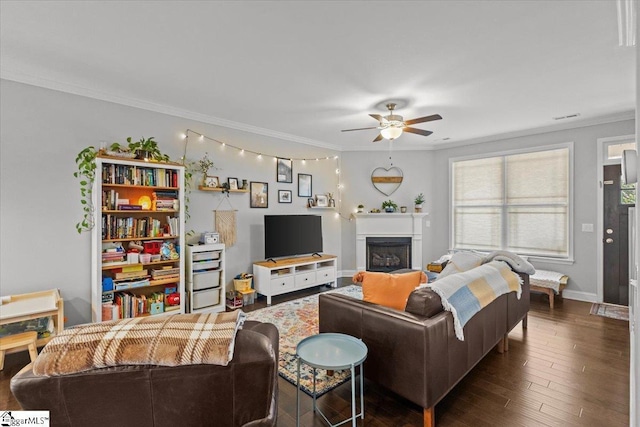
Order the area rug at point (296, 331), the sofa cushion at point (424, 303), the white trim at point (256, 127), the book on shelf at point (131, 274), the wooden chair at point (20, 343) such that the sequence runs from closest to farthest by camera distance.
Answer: the sofa cushion at point (424, 303), the area rug at point (296, 331), the wooden chair at point (20, 343), the white trim at point (256, 127), the book on shelf at point (131, 274)

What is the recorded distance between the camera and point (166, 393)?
1.09m

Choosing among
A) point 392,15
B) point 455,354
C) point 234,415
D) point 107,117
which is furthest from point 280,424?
point 107,117

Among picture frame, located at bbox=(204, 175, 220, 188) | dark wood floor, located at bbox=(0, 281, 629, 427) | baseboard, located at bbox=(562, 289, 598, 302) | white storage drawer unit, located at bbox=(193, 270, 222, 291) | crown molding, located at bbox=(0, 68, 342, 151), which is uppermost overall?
crown molding, located at bbox=(0, 68, 342, 151)

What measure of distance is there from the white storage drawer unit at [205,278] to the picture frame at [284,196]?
4.83 ft

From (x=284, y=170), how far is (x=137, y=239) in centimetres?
257

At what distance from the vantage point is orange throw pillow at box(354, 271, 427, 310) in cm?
217

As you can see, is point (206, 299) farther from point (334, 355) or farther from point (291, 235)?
point (334, 355)

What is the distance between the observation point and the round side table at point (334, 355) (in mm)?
1660

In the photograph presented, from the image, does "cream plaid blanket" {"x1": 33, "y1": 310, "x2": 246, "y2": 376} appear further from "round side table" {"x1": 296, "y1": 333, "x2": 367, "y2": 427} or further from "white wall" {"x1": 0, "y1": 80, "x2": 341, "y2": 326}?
"white wall" {"x1": 0, "y1": 80, "x2": 341, "y2": 326}

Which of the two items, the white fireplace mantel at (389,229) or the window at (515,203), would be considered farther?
the white fireplace mantel at (389,229)

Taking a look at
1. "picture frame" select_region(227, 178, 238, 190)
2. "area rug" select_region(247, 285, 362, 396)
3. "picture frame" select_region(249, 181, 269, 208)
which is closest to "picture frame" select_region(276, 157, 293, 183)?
"picture frame" select_region(249, 181, 269, 208)

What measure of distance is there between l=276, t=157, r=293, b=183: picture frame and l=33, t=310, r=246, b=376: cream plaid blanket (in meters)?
4.07

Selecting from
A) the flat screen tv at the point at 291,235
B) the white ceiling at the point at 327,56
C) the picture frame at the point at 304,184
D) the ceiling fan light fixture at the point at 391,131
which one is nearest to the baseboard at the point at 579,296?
the white ceiling at the point at 327,56

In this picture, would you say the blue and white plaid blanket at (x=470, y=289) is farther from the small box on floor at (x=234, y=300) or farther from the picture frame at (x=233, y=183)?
the picture frame at (x=233, y=183)
